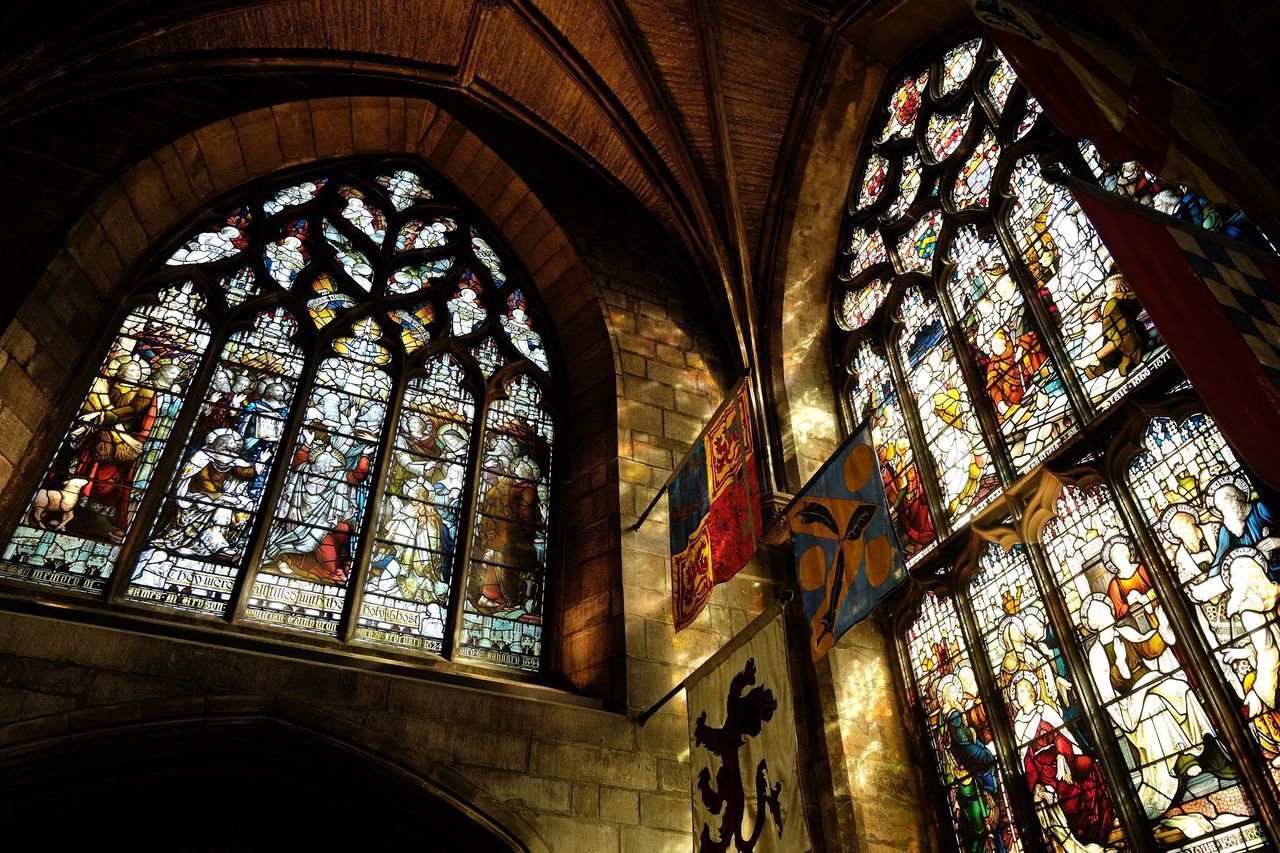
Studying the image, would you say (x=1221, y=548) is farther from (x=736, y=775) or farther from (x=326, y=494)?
(x=326, y=494)

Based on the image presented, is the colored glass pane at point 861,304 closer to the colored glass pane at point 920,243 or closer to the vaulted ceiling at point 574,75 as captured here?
the colored glass pane at point 920,243

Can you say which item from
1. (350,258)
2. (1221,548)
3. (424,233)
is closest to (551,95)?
(424,233)

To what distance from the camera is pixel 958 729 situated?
5.49 meters

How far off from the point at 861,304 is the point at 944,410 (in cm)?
178

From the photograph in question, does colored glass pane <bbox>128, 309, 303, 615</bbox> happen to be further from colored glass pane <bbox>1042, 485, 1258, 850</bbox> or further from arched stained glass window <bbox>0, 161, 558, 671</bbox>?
colored glass pane <bbox>1042, 485, 1258, 850</bbox>

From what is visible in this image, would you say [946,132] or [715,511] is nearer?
[715,511]

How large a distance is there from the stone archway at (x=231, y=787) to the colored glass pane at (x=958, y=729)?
2.47 meters

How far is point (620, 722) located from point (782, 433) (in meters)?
2.90

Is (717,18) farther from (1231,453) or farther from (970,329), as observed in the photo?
(1231,453)

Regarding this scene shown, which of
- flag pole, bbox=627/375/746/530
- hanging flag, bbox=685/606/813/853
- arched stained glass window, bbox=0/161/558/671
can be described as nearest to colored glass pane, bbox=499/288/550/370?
arched stained glass window, bbox=0/161/558/671

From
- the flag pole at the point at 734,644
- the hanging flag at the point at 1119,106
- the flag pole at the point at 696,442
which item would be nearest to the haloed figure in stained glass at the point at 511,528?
the flag pole at the point at 696,442

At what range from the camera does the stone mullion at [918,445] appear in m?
6.00

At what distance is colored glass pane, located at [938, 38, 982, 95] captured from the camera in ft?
23.9

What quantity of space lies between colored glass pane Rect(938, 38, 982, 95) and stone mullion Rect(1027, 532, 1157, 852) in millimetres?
4131
